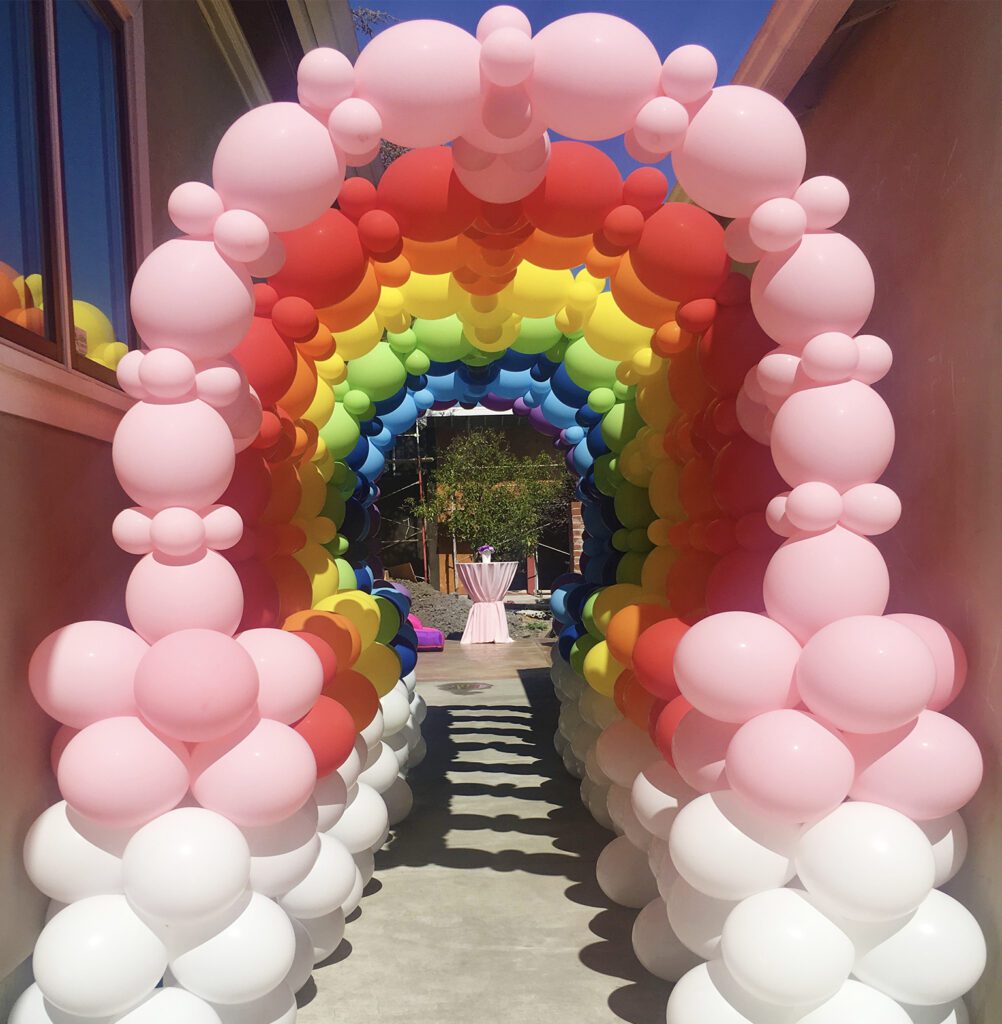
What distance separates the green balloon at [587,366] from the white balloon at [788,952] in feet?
9.22

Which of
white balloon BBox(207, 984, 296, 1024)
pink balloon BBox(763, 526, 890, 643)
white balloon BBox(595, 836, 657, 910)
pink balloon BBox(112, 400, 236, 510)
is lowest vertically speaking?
white balloon BBox(595, 836, 657, 910)

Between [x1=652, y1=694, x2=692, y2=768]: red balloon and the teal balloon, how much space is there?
2.03 metres

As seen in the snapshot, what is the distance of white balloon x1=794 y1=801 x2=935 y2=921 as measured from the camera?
1.96 m

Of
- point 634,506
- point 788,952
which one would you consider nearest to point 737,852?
point 788,952

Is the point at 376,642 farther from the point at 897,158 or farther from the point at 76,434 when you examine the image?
the point at 897,158

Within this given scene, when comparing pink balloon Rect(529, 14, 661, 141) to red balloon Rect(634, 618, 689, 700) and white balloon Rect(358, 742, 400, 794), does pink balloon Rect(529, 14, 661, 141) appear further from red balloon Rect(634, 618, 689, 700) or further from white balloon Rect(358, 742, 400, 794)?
white balloon Rect(358, 742, 400, 794)

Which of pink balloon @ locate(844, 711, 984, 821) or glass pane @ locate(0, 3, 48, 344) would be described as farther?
glass pane @ locate(0, 3, 48, 344)

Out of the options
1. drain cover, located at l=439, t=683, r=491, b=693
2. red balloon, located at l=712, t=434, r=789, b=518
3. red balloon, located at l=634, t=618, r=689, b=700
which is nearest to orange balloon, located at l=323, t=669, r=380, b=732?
red balloon, located at l=634, t=618, r=689, b=700

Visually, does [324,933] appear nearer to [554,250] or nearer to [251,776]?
[251,776]

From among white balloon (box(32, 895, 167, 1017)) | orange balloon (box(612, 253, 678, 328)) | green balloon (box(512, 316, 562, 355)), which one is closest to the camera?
white balloon (box(32, 895, 167, 1017))

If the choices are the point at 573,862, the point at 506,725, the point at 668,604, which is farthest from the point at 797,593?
the point at 506,725

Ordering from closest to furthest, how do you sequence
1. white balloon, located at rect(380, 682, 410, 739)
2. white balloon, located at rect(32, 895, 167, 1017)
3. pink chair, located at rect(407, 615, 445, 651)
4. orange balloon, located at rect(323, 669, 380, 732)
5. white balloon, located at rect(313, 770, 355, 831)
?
white balloon, located at rect(32, 895, 167, 1017)
white balloon, located at rect(313, 770, 355, 831)
orange balloon, located at rect(323, 669, 380, 732)
white balloon, located at rect(380, 682, 410, 739)
pink chair, located at rect(407, 615, 445, 651)

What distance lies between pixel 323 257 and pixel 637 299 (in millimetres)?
1044

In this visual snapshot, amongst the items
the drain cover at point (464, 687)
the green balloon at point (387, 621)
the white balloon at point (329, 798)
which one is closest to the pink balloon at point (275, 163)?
the white balloon at point (329, 798)
